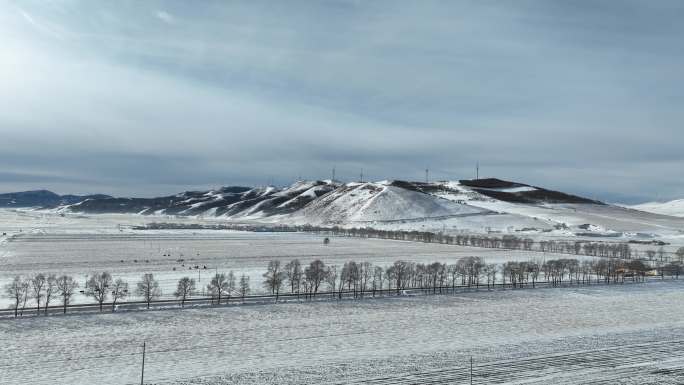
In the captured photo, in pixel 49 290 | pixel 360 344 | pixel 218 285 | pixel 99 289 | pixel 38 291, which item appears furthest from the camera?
pixel 218 285

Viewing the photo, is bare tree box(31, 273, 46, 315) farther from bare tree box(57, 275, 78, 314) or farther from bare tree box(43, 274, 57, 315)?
bare tree box(57, 275, 78, 314)

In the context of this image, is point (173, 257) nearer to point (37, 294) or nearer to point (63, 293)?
point (37, 294)

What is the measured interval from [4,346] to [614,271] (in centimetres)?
8105

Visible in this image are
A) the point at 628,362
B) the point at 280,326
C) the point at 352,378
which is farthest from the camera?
the point at 280,326

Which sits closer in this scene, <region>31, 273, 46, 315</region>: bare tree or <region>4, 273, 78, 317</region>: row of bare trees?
<region>4, 273, 78, 317</region>: row of bare trees

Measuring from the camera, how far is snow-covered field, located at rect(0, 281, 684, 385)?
1304 inches

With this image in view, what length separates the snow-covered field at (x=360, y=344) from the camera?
33125mm

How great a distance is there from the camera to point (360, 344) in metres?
41.3

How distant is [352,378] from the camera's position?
32.6 m

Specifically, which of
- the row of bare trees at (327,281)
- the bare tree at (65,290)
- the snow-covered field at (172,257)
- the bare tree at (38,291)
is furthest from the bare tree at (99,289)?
the bare tree at (38,291)

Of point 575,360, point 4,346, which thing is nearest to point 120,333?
point 4,346

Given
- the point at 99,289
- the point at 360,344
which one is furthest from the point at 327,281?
the point at 360,344

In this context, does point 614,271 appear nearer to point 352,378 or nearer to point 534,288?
point 534,288

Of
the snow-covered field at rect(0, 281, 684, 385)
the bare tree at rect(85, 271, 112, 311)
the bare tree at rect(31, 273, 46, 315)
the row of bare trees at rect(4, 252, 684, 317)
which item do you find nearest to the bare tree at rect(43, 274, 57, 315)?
the row of bare trees at rect(4, 252, 684, 317)
